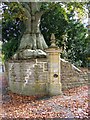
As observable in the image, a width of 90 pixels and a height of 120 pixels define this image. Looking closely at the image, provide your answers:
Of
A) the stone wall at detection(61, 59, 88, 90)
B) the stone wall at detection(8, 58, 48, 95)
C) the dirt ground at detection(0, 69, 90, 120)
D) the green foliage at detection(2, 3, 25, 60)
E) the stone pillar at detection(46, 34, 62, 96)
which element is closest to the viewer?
the dirt ground at detection(0, 69, 90, 120)

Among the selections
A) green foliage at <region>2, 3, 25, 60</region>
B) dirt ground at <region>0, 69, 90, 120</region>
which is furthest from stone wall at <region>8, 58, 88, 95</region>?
green foliage at <region>2, 3, 25, 60</region>

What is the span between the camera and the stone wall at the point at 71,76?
6363 mm

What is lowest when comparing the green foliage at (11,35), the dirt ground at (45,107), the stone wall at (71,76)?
the dirt ground at (45,107)

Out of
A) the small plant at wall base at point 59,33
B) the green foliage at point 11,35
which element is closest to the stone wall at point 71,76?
the small plant at wall base at point 59,33

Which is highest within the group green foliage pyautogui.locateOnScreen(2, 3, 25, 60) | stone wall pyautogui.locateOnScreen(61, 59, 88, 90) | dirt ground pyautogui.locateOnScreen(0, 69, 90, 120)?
green foliage pyautogui.locateOnScreen(2, 3, 25, 60)

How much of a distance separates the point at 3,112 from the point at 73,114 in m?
1.22

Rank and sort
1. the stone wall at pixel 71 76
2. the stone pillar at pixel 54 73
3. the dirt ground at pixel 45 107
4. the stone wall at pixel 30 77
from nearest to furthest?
the dirt ground at pixel 45 107 < the stone pillar at pixel 54 73 < the stone wall at pixel 30 77 < the stone wall at pixel 71 76

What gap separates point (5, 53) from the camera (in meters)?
8.50

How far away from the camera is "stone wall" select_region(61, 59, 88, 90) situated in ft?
20.9

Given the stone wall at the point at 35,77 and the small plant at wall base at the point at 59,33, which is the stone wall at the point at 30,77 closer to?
the stone wall at the point at 35,77

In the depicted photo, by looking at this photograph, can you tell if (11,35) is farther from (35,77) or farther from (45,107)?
(45,107)

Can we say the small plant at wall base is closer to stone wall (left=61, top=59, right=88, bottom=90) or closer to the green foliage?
the green foliage

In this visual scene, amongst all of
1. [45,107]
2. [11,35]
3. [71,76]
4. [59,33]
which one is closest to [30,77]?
[71,76]

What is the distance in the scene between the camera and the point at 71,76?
21.2ft
